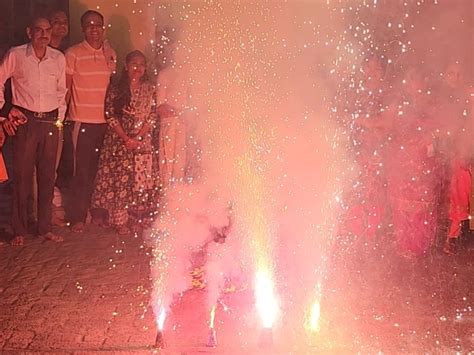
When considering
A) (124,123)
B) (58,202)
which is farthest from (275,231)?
(58,202)

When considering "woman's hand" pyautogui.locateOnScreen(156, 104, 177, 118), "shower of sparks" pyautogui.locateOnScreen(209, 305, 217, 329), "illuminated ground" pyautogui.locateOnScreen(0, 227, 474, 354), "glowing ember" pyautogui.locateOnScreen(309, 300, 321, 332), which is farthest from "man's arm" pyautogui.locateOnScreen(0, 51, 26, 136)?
"glowing ember" pyautogui.locateOnScreen(309, 300, 321, 332)

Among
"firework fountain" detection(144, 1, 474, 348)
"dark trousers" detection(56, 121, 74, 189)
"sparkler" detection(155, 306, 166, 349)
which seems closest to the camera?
"sparkler" detection(155, 306, 166, 349)

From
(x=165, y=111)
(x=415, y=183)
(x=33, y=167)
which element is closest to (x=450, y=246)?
(x=415, y=183)

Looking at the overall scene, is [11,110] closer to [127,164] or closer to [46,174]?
[46,174]

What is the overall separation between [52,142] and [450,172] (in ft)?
12.0

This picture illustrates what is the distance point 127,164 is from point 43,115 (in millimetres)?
942

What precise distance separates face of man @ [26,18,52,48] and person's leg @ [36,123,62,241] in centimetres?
74

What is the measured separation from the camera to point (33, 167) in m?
6.45

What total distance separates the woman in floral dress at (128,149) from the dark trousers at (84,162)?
12 cm

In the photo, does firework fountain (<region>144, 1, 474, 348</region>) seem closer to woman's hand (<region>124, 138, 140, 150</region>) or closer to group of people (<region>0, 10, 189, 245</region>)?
group of people (<region>0, 10, 189, 245</region>)

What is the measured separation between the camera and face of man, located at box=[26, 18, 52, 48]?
20.3ft

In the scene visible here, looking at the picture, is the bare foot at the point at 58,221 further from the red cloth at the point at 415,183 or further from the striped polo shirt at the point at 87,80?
the red cloth at the point at 415,183

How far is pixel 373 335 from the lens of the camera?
439 cm

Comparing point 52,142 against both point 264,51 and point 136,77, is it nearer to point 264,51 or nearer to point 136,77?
point 136,77
